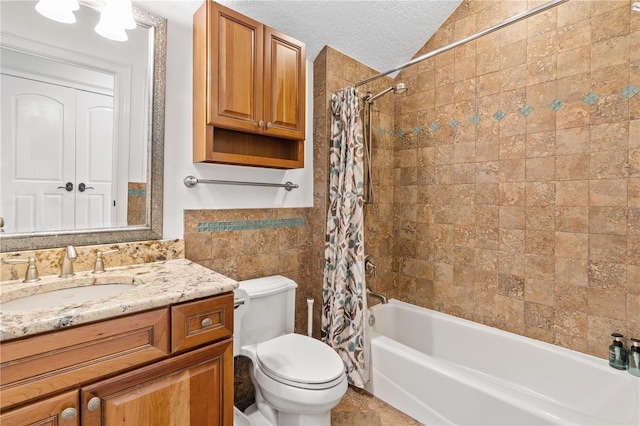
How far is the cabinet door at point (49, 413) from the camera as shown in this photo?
2.49 ft

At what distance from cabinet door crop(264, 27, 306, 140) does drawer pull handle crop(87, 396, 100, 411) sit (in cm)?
130

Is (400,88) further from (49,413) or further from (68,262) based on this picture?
(49,413)

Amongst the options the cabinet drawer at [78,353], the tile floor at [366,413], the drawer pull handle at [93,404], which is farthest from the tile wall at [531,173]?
the drawer pull handle at [93,404]

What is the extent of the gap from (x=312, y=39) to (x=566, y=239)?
1.93 metres

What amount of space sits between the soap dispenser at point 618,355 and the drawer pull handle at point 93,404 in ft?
7.17

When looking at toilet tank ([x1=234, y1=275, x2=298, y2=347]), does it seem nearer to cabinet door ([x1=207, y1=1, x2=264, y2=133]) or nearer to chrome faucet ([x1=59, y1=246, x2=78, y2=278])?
chrome faucet ([x1=59, y1=246, x2=78, y2=278])

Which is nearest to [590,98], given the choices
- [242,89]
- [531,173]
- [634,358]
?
[531,173]

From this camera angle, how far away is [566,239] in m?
1.73

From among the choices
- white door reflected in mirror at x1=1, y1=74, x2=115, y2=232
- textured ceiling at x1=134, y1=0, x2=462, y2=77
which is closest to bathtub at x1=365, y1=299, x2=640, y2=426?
white door reflected in mirror at x1=1, y1=74, x2=115, y2=232

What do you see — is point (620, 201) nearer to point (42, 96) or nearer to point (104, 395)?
point (104, 395)

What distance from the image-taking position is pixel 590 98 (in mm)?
1644

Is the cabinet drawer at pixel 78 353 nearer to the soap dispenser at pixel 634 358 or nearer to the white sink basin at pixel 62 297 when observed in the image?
the white sink basin at pixel 62 297

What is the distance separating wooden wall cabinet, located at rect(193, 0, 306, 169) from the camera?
1503mm

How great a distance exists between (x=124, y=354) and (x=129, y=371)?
6 centimetres
